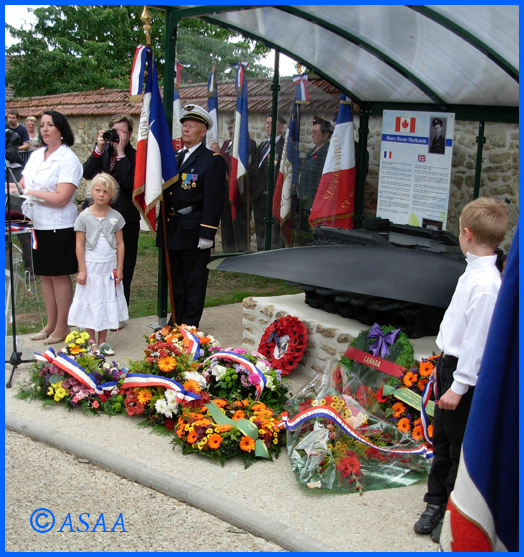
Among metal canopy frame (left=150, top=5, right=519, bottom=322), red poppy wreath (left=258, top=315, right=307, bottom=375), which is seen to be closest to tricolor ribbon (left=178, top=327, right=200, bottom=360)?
red poppy wreath (left=258, top=315, right=307, bottom=375)

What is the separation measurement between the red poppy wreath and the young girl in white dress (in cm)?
128

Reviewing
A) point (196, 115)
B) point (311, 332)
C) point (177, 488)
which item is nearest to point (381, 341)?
point (311, 332)

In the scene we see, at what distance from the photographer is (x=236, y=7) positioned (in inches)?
225

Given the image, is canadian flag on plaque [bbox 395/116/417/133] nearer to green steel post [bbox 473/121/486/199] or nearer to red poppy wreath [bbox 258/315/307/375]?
green steel post [bbox 473/121/486/199]

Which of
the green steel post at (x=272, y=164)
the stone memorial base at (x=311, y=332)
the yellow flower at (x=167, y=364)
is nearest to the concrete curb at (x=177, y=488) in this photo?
the yellow flower at (x=167, y=364)

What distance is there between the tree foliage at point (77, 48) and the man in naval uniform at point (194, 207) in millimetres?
15153

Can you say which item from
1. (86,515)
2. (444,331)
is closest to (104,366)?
(86,515)

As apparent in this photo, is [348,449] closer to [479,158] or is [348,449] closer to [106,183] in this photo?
[106,183]

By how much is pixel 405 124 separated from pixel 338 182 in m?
1.07

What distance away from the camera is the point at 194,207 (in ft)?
19.8

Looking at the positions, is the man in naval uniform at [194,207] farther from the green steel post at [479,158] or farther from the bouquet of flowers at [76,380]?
the green steel post at [479,158]

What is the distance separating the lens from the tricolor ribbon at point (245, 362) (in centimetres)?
455

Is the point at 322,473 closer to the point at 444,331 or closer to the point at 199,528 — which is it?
the point at 199,528

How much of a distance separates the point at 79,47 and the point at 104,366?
Result: 62.6 ft
